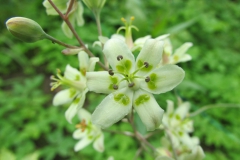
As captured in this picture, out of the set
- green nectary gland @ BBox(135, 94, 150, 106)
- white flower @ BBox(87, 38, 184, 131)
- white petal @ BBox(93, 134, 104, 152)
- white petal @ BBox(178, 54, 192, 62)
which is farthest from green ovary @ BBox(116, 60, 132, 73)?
white petal @ BBox(93, 134, 104, 152)

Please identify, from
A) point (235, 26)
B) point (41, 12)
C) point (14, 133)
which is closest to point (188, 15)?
point (235, 26)

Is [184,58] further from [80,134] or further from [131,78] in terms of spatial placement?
[80,134]

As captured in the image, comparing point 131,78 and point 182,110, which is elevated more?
point 131,78

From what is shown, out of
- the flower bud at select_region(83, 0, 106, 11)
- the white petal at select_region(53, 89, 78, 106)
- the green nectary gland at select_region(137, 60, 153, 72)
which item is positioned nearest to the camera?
the green nectary gland at select_region(137, 60, 153, 72)

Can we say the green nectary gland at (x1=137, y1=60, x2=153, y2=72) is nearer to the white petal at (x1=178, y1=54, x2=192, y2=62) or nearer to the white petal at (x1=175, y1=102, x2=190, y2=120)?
the white petal at (x1=178, y1=54, x2=192, y2=62)

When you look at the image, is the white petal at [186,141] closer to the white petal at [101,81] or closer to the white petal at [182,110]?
the white petal at [182,110]

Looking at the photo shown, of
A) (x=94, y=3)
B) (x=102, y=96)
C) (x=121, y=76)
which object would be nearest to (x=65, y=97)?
(x=121, y=76)

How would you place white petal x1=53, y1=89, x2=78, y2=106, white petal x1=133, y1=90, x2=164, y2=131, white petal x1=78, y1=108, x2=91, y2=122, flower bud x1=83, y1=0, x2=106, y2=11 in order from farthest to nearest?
white petal x1=78, y1=108, x2=91, y2=122 → white petal x1=53, y1=89, x2=78, y2=106 → flower bud x1=83, y1=0, x2=106, y2=11 → white petal x1=133, y1=90, x2=164, y2=131
